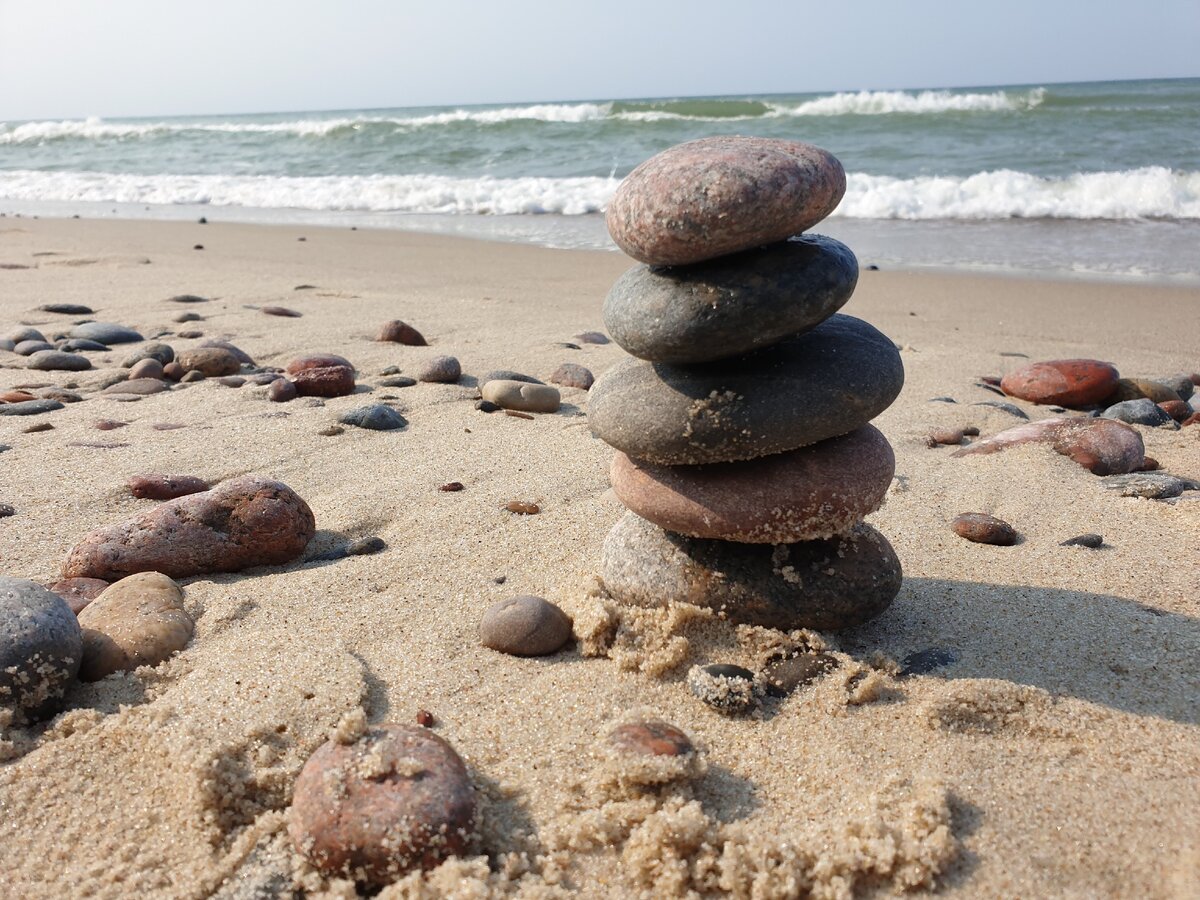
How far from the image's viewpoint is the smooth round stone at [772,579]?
2.56 m

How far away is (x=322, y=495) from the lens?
359 cm

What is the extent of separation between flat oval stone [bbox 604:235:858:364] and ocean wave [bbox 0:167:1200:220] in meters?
10.0

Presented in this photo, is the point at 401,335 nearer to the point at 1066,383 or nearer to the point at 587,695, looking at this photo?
the point at 1066,383

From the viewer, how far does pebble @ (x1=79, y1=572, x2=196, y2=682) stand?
2.39m

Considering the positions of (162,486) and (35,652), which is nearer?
(35,652)

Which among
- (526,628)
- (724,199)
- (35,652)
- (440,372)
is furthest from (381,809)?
(440,372)

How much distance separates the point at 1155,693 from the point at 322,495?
2664 millimetres

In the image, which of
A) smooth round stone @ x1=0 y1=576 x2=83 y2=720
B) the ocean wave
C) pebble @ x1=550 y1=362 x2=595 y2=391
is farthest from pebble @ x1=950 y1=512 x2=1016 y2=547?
the ocean wave

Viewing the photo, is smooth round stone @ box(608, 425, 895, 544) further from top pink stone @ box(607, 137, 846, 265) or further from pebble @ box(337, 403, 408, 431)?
pebble @ box(337, 403, 408, 431)

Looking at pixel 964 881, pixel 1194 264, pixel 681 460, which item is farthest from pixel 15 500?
pixel 1194 264

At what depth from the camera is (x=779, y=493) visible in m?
2.50

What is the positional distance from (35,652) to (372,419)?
2.25 metres

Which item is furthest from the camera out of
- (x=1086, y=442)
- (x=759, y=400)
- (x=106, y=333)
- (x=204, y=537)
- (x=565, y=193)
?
(x=565, y=193)

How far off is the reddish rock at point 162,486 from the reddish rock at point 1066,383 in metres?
3.94
